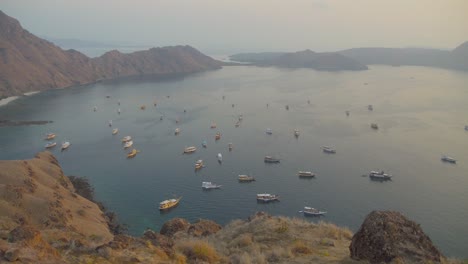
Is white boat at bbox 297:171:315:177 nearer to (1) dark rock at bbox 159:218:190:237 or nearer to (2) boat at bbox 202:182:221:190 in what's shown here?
(2) boat at bbox 202:182:221:190

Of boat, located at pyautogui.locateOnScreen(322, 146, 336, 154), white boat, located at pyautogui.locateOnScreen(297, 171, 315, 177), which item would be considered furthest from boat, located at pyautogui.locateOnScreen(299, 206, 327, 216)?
boat, located at pyautogui.locateOnScreen(322, 146, 336, 154)

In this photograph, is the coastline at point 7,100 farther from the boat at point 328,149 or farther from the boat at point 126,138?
the boat at point 328,149

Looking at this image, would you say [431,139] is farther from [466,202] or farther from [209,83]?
[209,83]

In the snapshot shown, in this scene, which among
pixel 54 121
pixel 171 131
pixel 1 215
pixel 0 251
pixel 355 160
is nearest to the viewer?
pixel 0 251

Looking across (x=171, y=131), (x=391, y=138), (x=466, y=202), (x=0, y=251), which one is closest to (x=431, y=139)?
(x=391, y=138)

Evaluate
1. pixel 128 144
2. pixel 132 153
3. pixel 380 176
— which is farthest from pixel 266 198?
pixel 128 144

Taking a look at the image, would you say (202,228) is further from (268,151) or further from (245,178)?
(268,151)
